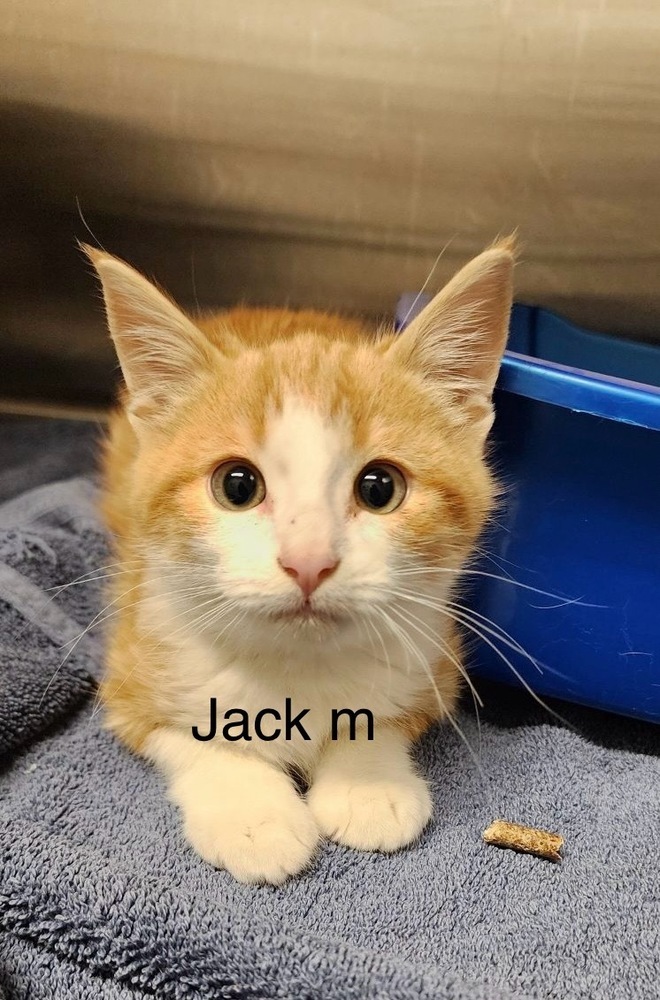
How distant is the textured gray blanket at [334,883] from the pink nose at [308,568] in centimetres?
30

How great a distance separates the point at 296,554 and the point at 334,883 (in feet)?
1.12

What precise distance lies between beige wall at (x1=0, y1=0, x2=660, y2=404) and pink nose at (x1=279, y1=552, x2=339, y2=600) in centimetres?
92

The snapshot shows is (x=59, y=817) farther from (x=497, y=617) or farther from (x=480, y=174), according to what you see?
(x=480, y=174)

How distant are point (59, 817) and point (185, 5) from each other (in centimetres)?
122

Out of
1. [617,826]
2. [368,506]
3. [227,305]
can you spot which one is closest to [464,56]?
[227,305]

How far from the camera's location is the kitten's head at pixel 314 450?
763 millimetres

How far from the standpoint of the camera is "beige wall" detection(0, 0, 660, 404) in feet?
4.37

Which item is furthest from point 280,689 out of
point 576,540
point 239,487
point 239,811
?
point 576,540

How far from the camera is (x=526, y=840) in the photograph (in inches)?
35.0

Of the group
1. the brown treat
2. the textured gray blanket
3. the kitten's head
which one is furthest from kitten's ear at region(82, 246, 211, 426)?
the brown treat

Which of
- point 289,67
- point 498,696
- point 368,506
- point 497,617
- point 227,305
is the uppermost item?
point 289,67

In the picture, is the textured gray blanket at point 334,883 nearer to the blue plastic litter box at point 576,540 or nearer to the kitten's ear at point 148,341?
the blue plastic litter box at point 576,540

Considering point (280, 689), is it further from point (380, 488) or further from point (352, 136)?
point (352, 136)

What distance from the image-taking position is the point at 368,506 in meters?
0.83
